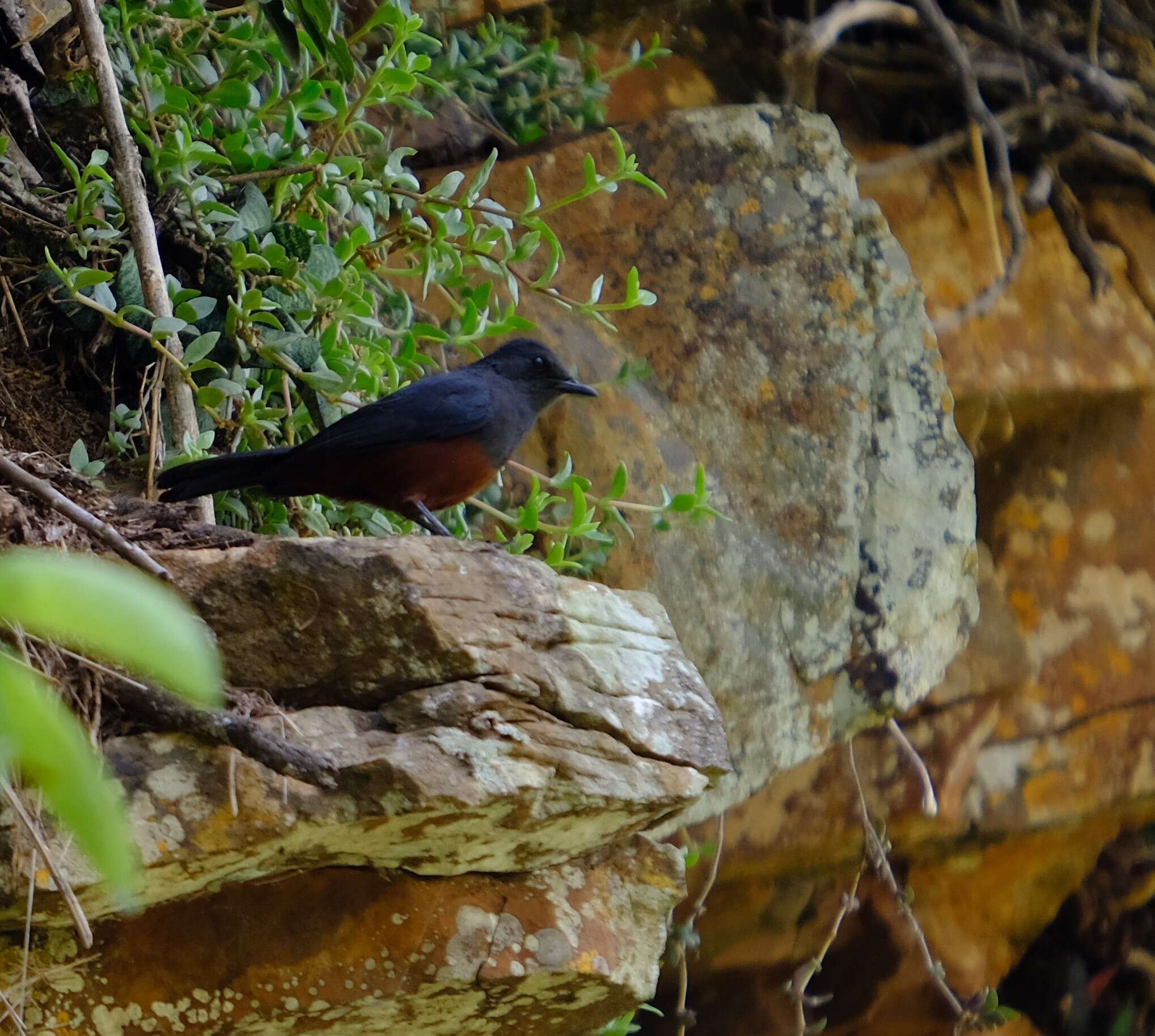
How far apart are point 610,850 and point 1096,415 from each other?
3145 mm

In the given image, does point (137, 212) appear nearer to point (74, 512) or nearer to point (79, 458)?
point (79, 458)

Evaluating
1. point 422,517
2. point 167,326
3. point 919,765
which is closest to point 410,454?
point 422,517

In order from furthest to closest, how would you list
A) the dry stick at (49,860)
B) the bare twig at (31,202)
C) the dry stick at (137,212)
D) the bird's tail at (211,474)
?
the bare twig at (31,202), the dry stick at (137,212), the bird's tail at (211,474), the dry stick at (49,860)

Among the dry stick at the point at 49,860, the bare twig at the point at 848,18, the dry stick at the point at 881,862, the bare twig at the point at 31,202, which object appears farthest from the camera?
the bare twig at the point at 848,18

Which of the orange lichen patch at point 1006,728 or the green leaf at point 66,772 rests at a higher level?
the green leaf at point 66,772

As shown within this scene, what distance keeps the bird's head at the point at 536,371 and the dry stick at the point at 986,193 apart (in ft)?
5.91

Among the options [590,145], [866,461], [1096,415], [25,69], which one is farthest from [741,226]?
[25,69]

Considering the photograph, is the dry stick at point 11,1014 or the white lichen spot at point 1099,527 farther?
the white lichen spot at point 1099,527

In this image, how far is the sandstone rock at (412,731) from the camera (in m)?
1.99

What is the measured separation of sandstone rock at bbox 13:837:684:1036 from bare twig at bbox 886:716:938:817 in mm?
1416

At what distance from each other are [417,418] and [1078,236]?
3.02m

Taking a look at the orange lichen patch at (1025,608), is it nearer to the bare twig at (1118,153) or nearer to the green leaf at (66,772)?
the bare twig at (1118,153)

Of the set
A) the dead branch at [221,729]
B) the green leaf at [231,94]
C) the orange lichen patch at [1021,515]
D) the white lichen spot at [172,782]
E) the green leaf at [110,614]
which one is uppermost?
the green leaf at [110,614]

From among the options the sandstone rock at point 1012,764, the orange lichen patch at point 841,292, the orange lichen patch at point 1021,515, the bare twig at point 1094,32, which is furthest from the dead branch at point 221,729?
the bare twig at point 1094,32
